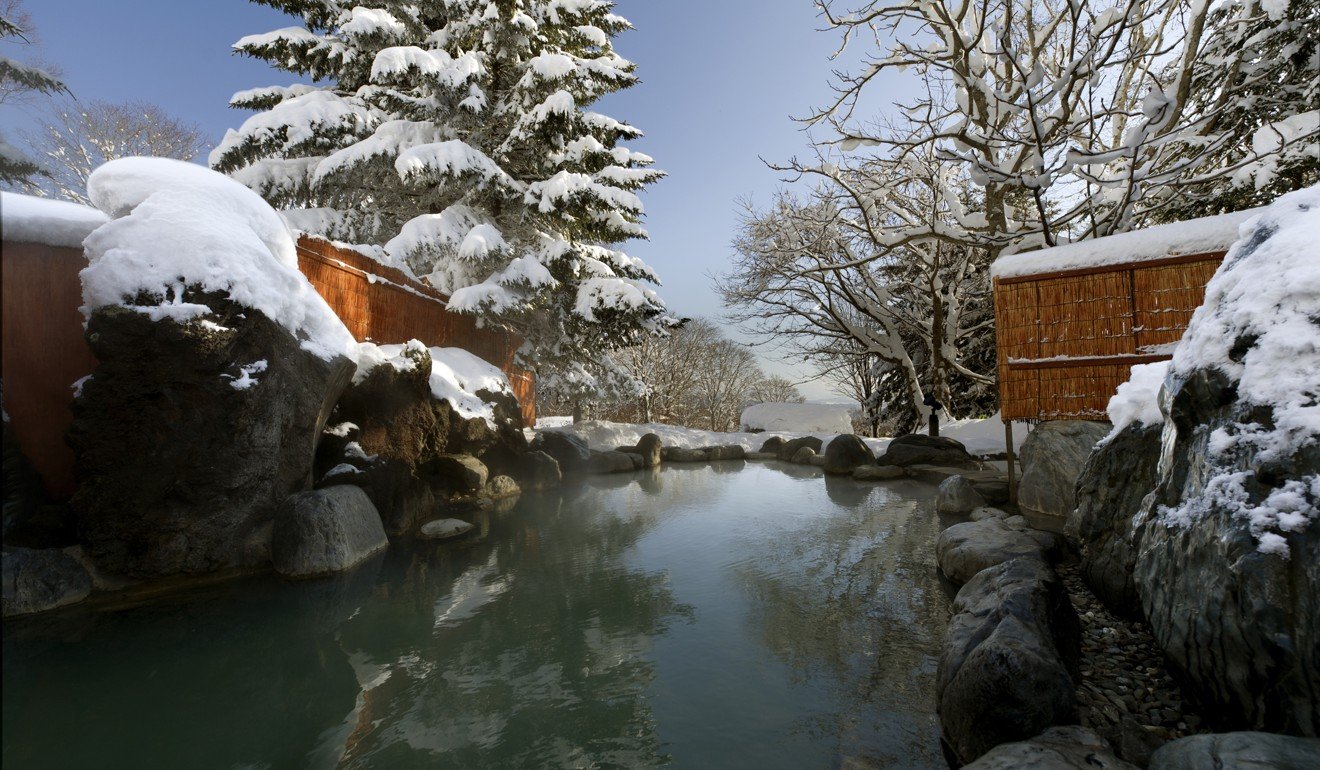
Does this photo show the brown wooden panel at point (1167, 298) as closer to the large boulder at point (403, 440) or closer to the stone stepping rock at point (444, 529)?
the stone stepping rock at point (444, 529)

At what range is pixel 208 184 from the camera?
5.77 metres

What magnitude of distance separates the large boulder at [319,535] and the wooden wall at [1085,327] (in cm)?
845

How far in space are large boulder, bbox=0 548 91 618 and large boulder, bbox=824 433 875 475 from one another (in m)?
12.0

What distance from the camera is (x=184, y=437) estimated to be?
5070 millimetres

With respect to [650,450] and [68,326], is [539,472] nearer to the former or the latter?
[650,450]

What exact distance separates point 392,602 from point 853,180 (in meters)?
14.0

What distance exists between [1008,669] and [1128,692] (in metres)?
0.84

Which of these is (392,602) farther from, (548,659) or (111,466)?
(111,466)

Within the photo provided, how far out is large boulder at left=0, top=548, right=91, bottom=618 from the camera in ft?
14.3

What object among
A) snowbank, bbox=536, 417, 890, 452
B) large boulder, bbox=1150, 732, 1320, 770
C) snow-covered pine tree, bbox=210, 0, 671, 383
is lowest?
large boulder, bbox=1150, 732, 1320, 770

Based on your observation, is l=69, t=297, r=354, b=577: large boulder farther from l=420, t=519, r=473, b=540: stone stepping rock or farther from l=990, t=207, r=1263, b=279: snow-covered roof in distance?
l=990, t=207, r=1263, b=279: snow-covered roof in distance

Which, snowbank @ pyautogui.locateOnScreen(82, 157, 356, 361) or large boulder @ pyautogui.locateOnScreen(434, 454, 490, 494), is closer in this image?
snowbank @ pyautogui.locateOnScreen(82, 157, 356, 361)

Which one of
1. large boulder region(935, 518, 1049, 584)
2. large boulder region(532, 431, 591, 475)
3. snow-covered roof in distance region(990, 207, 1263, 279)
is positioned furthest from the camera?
large boulder region(532, 431, 591, 475)

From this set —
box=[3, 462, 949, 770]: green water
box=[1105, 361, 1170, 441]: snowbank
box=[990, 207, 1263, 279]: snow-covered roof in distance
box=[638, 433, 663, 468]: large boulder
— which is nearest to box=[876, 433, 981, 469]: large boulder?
box=[990, 207, 1263, 279]: snow-covered roof in distance
